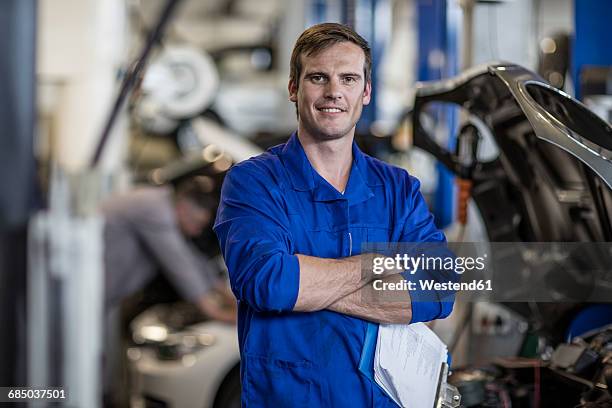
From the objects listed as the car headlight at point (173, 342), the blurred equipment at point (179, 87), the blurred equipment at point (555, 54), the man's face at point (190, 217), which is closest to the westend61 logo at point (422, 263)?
the car headlight at point (173, 342)

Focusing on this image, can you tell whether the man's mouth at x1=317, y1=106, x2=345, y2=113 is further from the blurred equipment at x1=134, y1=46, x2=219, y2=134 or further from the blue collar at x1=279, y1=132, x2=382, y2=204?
the blurred equipment at x1=134, y1=46, x2=219, y2=134

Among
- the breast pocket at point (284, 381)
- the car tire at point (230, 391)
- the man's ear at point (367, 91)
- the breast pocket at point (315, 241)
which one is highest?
the man's ear at point (367, 91)

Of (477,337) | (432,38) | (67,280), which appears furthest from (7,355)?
(432,38)

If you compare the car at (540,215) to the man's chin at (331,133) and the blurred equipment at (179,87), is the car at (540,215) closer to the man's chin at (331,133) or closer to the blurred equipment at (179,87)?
the man's chin at (331,133)

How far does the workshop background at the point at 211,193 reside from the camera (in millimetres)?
2729

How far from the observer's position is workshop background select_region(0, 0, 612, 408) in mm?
2729

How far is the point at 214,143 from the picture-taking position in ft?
16.4

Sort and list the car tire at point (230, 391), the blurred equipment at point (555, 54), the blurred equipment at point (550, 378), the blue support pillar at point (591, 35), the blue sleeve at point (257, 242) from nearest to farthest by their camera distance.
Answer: the blue sleeve at point (257, 242)
the blurred equipment at point (550, 378)
the blue support pillar at point (591, 35)
the car tire at point (230, 391)
the blurred equipment at point (555, 54)

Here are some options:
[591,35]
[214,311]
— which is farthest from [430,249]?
[214,311]

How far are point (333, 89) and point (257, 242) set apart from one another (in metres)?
0.35

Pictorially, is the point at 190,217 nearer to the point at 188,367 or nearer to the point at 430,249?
the point at 188,367

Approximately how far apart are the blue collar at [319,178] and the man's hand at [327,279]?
146 mm

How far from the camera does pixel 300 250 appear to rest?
2.02 metres

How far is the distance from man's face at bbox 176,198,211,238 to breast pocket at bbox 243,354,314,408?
110 inches
